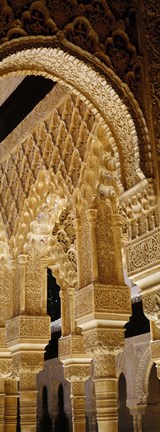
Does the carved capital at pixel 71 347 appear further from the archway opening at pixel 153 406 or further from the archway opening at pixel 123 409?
the archway opening at pixel 123 409

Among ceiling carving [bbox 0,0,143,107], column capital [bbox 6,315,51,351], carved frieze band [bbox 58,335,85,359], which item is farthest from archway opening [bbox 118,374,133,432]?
ceiling carving [bbox 0,0,143,107]

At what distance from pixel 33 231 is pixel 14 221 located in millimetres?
308

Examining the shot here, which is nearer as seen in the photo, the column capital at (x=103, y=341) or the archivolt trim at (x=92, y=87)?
the archivolt trim at (x=92, y=87)

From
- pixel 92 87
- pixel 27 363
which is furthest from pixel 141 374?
pixel 92 87

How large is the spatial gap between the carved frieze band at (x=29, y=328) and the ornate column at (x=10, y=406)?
1.33 m

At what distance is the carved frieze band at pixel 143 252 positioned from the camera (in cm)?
Result: 504

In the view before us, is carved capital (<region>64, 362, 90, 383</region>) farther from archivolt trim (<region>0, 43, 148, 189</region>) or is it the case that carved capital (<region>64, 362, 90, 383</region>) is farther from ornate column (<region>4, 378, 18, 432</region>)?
archivolt trim (<region>0, 43, 148, 189</region>)

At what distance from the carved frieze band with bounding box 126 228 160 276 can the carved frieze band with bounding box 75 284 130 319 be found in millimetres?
1337

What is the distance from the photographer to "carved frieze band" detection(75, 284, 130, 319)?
6566 millimetres

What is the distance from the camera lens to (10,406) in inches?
368

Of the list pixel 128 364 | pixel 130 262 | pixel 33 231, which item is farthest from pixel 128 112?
pixel 128 364

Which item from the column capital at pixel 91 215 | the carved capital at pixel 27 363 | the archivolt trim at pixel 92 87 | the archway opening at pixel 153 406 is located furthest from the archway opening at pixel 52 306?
the archivolt trim at pixel 92 87

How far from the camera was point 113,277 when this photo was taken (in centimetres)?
683

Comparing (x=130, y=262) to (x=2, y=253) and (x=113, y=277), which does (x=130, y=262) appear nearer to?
(x=113, y=277)
